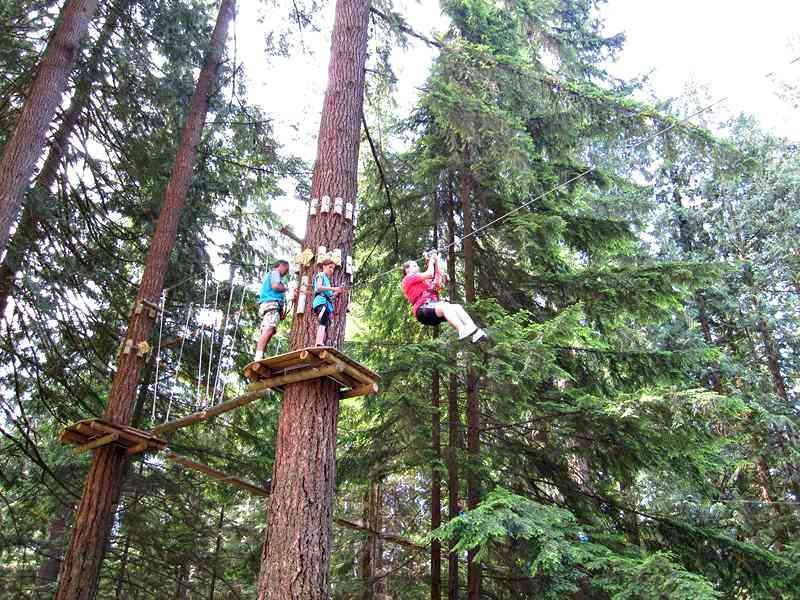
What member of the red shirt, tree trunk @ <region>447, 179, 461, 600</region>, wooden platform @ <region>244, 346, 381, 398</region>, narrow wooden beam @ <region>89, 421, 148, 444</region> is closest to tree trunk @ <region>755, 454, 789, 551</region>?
tree trunk @ <region>447, 179, 461, 600</region>

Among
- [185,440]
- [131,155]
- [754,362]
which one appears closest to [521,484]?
[185,440]

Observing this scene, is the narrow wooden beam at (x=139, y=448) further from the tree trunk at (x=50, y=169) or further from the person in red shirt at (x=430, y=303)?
the person in red shirt at (x=430, y=303)

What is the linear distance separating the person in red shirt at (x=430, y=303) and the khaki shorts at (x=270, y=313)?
1.41 metres

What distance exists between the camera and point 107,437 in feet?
21.7

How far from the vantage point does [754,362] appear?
14.8m

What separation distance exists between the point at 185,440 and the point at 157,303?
3.20 metres

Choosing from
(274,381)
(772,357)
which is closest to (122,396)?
(274,381)

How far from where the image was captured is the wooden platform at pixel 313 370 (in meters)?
4.54

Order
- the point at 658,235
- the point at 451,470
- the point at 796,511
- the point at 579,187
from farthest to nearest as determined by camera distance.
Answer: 1. the point at 658,235
2. the point at 796,511
3. the point at 579,187
4. the point at 451,470

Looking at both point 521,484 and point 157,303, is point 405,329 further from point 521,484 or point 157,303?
point 157,303

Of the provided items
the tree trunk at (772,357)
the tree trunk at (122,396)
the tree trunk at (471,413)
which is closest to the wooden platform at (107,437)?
the tree trunk at (122,396)

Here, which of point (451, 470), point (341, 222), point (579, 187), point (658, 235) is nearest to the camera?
point (341, 222)

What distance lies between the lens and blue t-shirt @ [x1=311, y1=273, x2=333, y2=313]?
16.9 ft

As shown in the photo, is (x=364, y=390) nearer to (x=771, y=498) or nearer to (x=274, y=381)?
(x=274, y=381)
